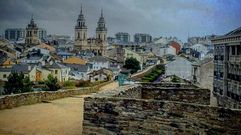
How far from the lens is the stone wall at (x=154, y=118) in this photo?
777cm

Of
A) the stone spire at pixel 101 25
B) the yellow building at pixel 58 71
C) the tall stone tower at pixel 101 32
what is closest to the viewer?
the yellow building at pixel 58 71

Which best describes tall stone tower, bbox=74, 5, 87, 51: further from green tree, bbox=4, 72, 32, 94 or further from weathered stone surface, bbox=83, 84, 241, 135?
weathered stone surface, bbox=83, 84, 241, 135

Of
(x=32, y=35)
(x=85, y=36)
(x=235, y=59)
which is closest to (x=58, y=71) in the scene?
(x=235, y=59)

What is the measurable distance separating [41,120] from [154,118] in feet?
16.3

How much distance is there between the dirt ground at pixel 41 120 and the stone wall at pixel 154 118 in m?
2.06

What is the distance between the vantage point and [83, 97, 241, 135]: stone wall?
7.77 m

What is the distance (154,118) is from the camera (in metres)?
8.46

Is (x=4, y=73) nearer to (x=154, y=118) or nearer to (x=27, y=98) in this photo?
(x=27, y=98)

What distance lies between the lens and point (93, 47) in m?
136

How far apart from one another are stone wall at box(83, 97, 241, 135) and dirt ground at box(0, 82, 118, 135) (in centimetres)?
206

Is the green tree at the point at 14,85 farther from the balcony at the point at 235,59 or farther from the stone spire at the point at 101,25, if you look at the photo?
the stone spire at the point at 101,25

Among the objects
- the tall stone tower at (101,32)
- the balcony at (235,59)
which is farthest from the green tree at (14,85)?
the tall stone tower at (101,32)

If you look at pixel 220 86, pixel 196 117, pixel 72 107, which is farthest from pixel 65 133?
pixel 220 86

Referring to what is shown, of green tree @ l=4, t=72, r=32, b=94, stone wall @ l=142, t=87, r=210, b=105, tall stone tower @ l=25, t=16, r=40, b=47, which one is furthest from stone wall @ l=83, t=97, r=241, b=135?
tall stone tower @ l=25, t=16, r=40, b=47
